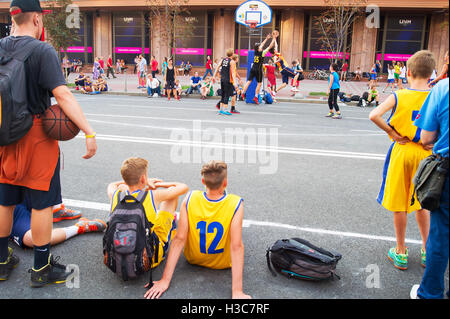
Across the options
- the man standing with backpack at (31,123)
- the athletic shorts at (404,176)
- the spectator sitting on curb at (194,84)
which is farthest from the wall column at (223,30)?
the man standing with backpack at (31,123)

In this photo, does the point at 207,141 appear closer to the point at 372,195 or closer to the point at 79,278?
the point at 372,195

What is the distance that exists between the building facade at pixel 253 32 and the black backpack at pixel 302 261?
31308 millimetres

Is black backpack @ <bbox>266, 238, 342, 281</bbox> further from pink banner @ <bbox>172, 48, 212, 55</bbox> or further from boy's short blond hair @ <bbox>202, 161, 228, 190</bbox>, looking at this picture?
pink banner @ <bbox>172, 48, 212, 55</bbox>

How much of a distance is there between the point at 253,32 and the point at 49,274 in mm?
32959

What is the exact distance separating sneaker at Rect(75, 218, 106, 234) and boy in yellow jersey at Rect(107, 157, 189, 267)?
73cm

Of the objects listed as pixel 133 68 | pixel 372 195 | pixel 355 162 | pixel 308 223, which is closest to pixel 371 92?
pixel 355 162

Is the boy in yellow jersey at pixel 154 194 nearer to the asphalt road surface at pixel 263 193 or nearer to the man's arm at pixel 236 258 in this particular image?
the asphalt road surface at pixel 263 193

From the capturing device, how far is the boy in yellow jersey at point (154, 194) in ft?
10.6

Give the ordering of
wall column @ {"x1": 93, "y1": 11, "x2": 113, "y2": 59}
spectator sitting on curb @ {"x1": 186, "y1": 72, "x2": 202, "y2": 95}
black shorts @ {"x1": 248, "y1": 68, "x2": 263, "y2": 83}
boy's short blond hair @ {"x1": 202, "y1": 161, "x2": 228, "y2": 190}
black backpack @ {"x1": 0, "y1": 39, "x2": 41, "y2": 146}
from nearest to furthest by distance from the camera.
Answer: black backpack @ {"x1": 0, "y1": 39, "x2": 41, "y2": 146}
boy's short blond hair @ {"x1": 202, "y1": 161, "x2": 228, "y2": 190}
black shorts @ {"x1": 248, "y1": 68, "x2": 263, "y2": 83}
spectator sitting on curb @ {"x1": 186, "y1": 72, "x2": 202, "y2": 95}
wall column @ {"x1": 93, "y1": 11, "x2": 113, "y2": 59}

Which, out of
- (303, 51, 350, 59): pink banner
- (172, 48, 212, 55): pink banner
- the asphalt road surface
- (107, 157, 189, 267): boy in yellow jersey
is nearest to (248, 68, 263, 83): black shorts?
the asphalt road surface

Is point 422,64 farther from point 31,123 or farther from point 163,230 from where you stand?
point 31,123

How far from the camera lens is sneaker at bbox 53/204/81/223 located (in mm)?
4450

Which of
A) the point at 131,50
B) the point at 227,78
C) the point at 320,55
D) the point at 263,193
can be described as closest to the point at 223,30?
the point at 320,55

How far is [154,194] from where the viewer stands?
3.37 meters
